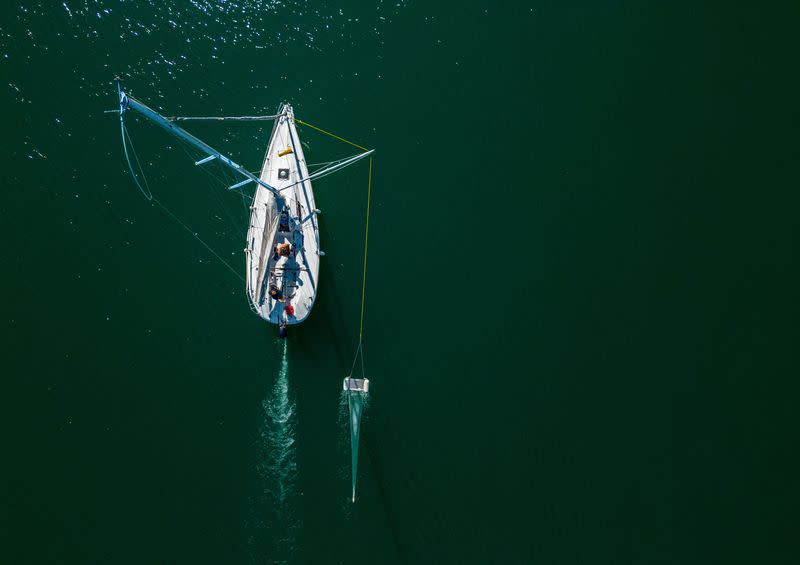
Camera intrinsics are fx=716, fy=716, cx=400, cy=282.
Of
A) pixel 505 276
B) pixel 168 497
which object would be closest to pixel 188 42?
pixel 505 276

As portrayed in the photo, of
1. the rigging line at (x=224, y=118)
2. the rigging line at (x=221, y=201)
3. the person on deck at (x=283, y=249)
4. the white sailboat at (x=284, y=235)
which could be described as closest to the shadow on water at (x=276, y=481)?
the white sailboat at (x=284, y=235)

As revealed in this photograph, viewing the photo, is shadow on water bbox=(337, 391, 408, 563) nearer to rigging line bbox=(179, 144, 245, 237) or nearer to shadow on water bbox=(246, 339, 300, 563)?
shadow on water bbox=(246, 339, 300, 563)

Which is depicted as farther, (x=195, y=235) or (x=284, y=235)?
(x=195, y=235)

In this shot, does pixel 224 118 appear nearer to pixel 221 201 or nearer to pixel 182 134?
pixel 221 201

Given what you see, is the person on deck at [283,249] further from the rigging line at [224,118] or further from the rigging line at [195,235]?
the rigging line at [224,118]

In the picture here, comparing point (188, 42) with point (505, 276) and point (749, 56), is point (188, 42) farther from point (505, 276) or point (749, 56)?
point (749, 56)

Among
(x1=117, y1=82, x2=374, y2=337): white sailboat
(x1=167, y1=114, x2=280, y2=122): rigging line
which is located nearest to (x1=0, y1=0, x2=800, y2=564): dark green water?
(x1=167, y1=114, x2=280, y2=122): rigging line

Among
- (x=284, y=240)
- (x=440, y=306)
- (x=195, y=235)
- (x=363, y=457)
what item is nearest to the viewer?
(x=363, y=457)

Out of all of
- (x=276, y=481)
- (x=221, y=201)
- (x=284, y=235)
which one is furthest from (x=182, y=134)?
(x=276, y=481)
